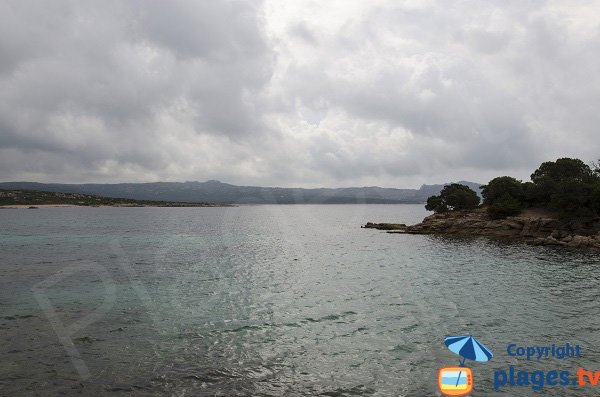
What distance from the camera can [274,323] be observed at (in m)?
26.3

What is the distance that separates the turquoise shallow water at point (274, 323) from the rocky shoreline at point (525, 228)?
89.1 feet

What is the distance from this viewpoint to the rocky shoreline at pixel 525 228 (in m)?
76.7

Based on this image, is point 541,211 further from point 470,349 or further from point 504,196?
point 470,349

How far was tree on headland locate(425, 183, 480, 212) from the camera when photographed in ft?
431

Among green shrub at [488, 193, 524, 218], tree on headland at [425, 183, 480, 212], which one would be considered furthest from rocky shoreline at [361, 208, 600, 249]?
tree on headland at [425, 183, 480, 212]

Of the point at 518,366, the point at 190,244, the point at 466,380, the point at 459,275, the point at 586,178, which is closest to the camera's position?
the point at 466,380

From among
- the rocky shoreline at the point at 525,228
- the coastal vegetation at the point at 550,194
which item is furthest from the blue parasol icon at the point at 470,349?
the coastal vegetation at the point at 550,194

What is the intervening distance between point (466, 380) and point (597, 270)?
153ft

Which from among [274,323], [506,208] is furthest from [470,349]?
[506,208]

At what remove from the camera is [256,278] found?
43.5m

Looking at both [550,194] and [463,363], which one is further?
[550,194]

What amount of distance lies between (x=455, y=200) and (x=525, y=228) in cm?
4453

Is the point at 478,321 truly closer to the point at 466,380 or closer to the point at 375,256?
the point at 466,380

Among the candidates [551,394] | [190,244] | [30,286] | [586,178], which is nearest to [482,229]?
[586,178]
